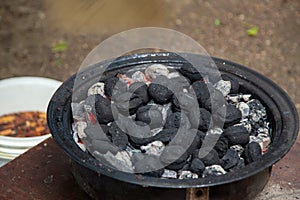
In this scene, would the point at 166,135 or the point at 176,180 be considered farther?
the point at 166,135

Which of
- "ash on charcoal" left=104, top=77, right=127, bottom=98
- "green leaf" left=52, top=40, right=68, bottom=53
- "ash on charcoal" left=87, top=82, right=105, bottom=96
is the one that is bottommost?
"ash on charcoal" left=87, top=82, right=105, bottom=96

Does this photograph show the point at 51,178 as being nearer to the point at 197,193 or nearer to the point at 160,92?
the point at 160,92

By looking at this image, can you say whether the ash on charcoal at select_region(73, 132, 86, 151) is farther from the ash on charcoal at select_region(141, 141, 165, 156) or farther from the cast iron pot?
the ash on charcoal at select_region(141, 141, 165, 156)

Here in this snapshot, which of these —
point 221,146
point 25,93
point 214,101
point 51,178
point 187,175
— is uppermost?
point 214,101

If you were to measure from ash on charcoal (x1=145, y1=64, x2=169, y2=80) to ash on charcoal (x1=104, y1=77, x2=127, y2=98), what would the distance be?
122 millimetres

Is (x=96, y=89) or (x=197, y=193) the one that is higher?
(x=96, y=89)

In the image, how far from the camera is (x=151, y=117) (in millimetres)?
1714

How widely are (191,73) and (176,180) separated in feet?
1.77

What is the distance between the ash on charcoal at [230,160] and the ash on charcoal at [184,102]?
0.20 meters

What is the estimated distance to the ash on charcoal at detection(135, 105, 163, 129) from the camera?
1713 mm

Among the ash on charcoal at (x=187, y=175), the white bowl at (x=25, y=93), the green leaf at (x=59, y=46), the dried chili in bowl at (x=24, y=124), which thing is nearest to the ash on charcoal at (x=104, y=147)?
the ash on charcoal at (x=187, y=175)

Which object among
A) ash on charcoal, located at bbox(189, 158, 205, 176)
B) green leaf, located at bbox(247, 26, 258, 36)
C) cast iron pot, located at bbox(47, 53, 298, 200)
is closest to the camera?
cast iron pot, located at bbox(47, 53, 298, 200)

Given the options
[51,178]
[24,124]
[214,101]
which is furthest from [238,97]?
[24,124]

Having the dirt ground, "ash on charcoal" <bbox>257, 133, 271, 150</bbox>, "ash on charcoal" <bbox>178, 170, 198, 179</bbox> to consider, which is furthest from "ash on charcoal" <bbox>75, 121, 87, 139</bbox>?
the dirt ground
